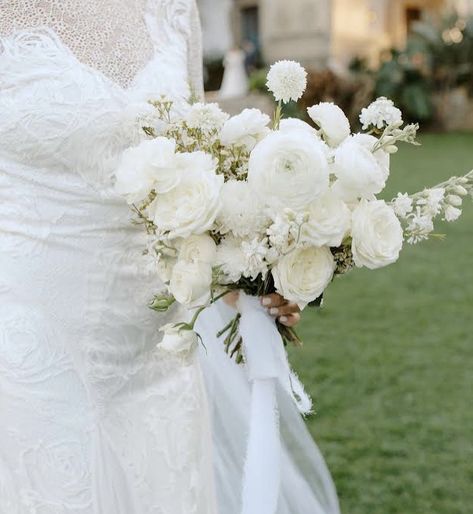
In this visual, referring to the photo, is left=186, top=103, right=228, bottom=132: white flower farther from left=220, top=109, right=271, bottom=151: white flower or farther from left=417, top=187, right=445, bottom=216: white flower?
left=417, top=187, right=445, bottom=216: white flower

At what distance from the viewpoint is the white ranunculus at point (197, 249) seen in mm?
1898

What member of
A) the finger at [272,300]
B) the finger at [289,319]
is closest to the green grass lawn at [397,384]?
the finger at [289,319]

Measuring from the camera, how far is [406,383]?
525 centimetres

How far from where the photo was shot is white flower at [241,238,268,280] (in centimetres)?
183

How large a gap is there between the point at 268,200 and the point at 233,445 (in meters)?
1.55

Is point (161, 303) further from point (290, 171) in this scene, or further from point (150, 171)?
point (290, 171)

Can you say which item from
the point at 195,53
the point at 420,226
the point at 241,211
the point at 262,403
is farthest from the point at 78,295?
the point at 195,53

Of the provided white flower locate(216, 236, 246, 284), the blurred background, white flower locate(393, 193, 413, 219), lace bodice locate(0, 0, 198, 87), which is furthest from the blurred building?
white flower locate(216, 236, 246, 284)

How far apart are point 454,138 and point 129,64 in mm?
18258

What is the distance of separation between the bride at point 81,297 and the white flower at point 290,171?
1.14ft

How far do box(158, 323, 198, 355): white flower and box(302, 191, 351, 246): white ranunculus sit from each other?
1.19 ft

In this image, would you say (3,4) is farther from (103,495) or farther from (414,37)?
(414,37)

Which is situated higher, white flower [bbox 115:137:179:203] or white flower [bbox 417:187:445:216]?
white flower [bbox 115:137:179:203]

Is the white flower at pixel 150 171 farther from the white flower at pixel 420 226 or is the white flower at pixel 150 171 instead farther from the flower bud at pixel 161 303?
the white flower at pixel 420 226
